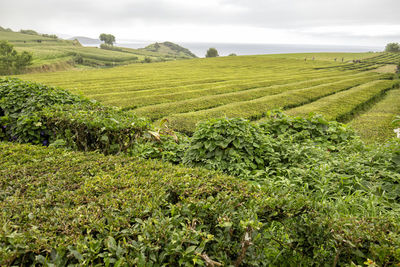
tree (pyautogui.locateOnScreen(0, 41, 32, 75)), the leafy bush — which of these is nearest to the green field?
the leafy bush

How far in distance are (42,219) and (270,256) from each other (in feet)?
7.73

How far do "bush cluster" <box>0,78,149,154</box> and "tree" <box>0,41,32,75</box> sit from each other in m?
67.9

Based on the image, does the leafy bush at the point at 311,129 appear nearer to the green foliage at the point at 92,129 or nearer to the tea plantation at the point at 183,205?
the tea plantation at the point at 183,205

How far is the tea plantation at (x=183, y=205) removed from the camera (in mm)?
1793

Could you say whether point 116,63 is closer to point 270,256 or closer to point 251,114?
point 251,114

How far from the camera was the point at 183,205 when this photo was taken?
2242mm

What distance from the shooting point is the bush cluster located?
451 cm

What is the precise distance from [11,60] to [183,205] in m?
75.9

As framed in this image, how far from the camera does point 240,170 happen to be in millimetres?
4488

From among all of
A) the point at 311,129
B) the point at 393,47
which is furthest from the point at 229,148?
the point at 393,47

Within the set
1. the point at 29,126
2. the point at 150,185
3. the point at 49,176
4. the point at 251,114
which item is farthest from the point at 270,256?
the point at 251,114

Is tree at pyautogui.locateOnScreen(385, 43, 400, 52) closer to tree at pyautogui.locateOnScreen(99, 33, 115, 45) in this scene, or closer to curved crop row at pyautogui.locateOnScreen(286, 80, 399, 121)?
curved crop row at pyautogui.locateOnScreen(286, 80, 399, 121)

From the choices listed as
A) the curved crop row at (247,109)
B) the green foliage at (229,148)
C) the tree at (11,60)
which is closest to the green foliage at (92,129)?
the green foliage at (229,148)

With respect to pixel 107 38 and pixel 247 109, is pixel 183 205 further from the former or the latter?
pixel 107 38
